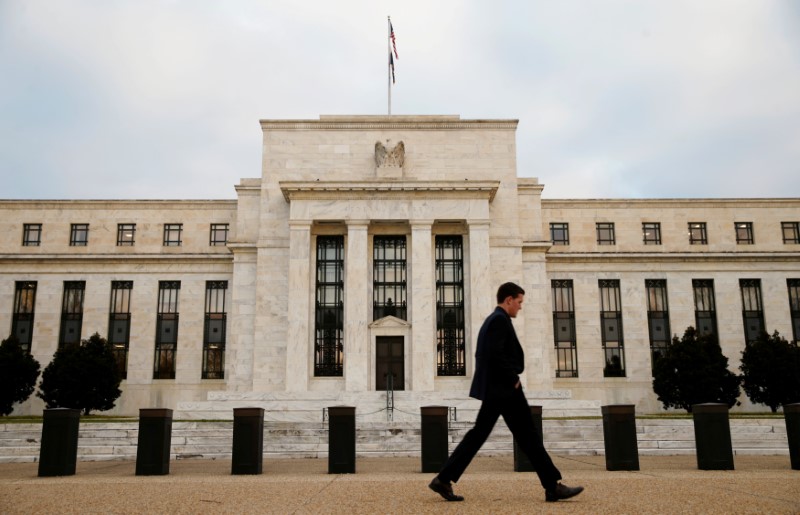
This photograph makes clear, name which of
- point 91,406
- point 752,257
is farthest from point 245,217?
point 752,257

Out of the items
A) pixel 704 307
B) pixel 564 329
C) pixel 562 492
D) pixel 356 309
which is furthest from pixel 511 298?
pixel 704 307

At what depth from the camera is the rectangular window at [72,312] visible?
4416cm

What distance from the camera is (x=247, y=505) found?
26.6ft

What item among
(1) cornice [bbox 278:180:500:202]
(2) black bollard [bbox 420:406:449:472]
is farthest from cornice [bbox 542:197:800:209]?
(2) black bollard [bbox 420:406:449:472]

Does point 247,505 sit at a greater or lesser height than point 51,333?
lesser

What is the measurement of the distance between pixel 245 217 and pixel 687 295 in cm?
2781

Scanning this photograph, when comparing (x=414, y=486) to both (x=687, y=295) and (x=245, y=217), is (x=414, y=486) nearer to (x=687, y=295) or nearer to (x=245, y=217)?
(x=245, y=217)

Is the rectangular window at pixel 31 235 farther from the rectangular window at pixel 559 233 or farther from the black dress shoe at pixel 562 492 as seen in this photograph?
the black dress shoe at pixel 562 492

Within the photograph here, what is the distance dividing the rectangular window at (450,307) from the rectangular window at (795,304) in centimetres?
2165

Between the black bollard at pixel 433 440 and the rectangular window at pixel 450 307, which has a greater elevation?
the rectangular window at pixel 450 307

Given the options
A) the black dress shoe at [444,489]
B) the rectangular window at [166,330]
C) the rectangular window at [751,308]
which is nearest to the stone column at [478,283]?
the rectangular window at [751,308]

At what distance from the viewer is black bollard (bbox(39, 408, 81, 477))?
43.1 ft

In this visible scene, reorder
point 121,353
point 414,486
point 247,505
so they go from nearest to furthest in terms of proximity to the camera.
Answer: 1. point 247,505
2. point 414,486
3. point 121,353

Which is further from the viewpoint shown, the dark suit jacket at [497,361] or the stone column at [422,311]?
the stone column at [422,311]
